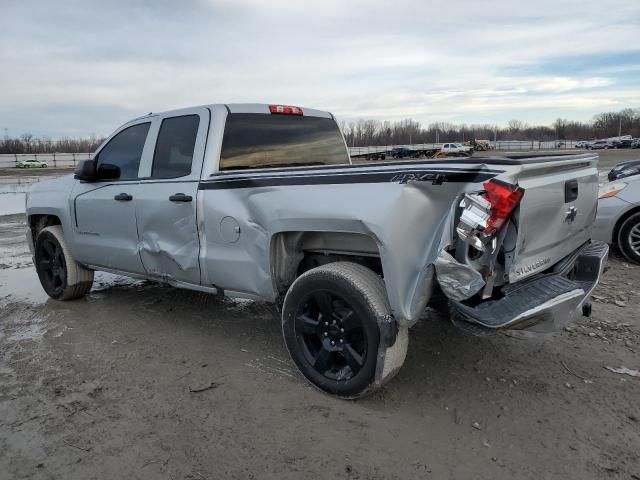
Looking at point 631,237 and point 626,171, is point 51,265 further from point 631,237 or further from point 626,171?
point 626,171

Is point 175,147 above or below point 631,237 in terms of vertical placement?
above

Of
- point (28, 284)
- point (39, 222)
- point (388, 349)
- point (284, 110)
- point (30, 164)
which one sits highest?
point (30, 164)

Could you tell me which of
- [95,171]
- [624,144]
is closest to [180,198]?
[95,171]

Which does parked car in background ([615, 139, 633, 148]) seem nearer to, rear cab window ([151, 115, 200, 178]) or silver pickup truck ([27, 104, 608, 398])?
silver pickup truck ([27, 104, 608, 398])

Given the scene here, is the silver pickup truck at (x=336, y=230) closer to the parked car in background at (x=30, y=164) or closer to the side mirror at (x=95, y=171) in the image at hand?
the side mirror at (x=95, y=171)

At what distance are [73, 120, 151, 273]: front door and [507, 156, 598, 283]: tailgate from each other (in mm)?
3298

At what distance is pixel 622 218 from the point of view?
7.02m

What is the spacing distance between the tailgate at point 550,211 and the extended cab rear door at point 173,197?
242cm

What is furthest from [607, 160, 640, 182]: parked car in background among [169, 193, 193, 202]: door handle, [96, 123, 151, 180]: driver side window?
[96, 123, 151, 180]: driver side window

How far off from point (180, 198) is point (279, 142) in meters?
1.07

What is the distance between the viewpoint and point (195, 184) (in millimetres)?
4258

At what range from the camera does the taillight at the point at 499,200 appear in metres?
2.87

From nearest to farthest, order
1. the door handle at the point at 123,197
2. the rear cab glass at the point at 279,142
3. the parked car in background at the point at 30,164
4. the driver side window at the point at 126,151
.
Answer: the rear cab glass at the point at 279,142, the door handle at the point at 123,197, the driver side window at the point at 126,151, the parked car in background at the point at 30,164

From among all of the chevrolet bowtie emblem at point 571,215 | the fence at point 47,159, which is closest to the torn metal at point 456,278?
the chevrolet bowtie emblem at point 571,215
